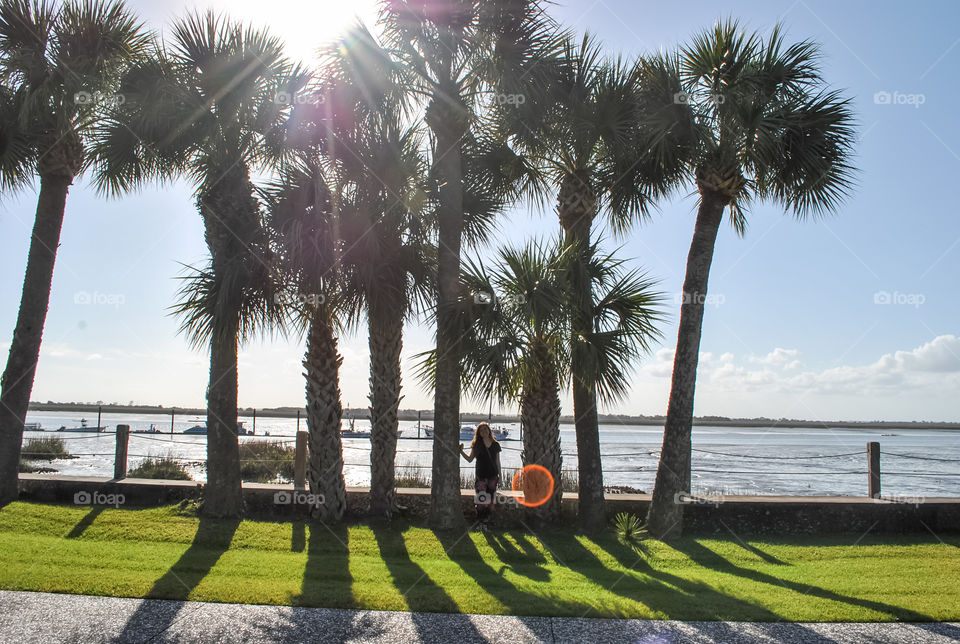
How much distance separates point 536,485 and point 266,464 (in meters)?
13.1

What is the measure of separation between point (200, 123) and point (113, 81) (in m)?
2.26

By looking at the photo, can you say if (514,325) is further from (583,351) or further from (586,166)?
(586,166)

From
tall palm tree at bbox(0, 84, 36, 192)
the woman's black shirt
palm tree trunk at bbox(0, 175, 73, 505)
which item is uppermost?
tall palm tree at bbox(0, 84, 36, 192)

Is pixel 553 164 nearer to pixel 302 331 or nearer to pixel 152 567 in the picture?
pixel 302 331

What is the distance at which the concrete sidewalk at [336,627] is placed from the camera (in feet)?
15.9

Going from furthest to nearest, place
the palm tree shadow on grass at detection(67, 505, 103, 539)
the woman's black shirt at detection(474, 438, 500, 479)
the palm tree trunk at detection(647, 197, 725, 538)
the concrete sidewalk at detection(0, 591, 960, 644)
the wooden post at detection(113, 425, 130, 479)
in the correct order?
the wooden post at detection(113, 425, 130, 479) < the woman's black shirt at detection(474, 438, 500, 479) < the palm tree trunk at detection(647, 197, 725, 538) < the palm tree shadow on grass at detection(67, 505, 103, 539) < the concrete sidewalk at detection(0, 591, 960, 644)

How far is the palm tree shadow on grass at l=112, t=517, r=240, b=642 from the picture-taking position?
16.2 feet

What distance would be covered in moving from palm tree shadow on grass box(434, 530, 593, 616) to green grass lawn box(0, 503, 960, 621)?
0.7 inches

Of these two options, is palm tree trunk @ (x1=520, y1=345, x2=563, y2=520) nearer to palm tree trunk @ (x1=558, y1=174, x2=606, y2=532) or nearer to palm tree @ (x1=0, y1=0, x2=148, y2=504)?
palm tree trunk @ (x1=558, y1=174, x2=606, y2=532)

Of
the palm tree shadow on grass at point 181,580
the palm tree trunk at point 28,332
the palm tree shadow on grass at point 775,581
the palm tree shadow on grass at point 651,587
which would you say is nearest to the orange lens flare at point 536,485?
the palm tree shadow on grass at point 651,587

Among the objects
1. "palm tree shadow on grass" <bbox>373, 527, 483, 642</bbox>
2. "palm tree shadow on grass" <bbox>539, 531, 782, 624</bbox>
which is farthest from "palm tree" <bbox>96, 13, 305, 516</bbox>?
"palm tree shadow on grass" <bbox>539, 531, 782, 624</bbox>

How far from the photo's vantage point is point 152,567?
6.73 metres

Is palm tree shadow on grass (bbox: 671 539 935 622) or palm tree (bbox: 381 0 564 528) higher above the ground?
palm tree (bbox: 381 0 564 528)

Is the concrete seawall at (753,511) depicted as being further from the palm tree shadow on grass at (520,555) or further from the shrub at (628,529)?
the palm tree shadow on grass at (520,555)
